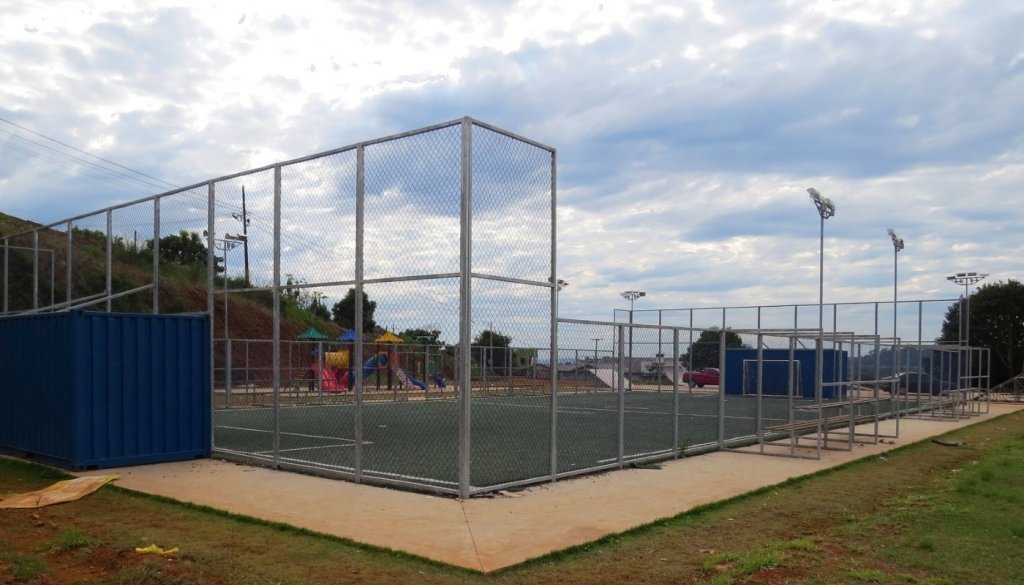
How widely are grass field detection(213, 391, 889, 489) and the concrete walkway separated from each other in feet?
2.07

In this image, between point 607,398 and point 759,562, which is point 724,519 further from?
point 607,398

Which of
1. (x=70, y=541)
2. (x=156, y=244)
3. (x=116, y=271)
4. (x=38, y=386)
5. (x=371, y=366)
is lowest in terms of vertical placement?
(x=70, y=541)

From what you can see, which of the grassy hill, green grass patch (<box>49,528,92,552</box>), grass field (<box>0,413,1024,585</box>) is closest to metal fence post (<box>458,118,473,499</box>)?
grass field (<box>0,413,1024,585</box>)

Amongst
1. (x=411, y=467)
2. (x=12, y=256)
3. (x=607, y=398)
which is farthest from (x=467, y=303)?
(x=607, y=398)

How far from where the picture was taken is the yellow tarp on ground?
8391mm

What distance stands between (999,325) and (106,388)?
48.3 m

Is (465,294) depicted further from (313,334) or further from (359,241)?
(313,334)

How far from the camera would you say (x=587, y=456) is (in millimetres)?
12281

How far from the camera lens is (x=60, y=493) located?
8898mm

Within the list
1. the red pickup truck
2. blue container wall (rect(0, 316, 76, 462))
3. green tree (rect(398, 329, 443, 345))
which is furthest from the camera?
the red pickup truck

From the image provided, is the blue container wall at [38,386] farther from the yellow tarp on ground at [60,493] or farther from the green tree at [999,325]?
the green tree at [999,325]

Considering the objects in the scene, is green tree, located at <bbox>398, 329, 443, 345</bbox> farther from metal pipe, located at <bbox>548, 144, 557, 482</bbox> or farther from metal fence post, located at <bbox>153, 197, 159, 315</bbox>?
metal fence post, located at <bbox>153, 197, 159, 315</bbox>

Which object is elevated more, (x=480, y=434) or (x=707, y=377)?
(x=480, y=434)

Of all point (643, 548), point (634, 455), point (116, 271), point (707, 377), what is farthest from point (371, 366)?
point (707, 377)
